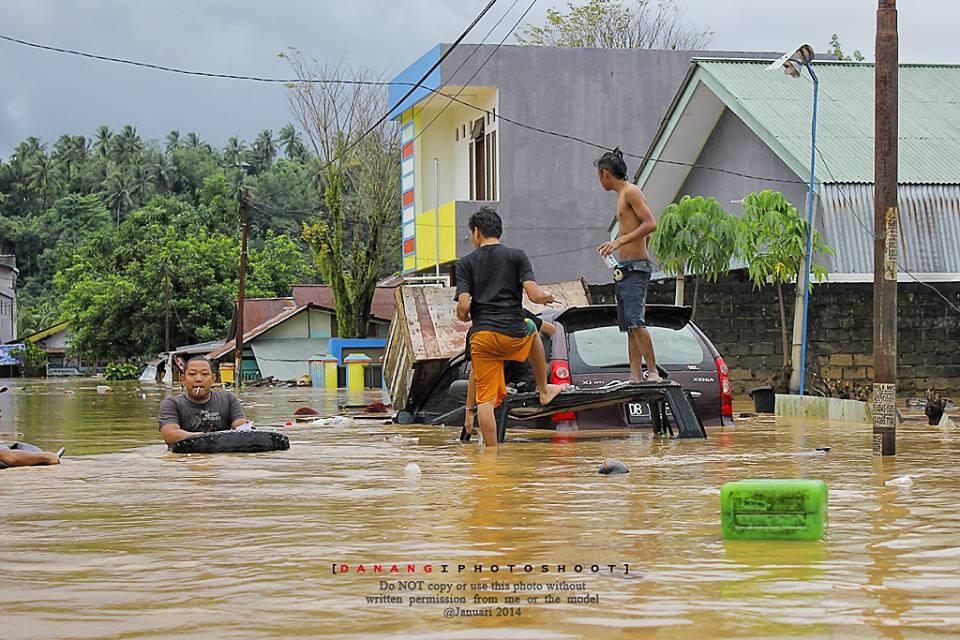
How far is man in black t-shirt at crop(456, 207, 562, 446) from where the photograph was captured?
10.5 m

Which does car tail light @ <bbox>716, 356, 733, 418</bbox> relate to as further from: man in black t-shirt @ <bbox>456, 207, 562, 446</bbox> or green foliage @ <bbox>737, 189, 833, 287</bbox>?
green foliage @ <bbox>737, 189, 833, 287</bbox>

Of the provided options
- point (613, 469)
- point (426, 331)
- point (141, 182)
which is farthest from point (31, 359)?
point (613, 469)

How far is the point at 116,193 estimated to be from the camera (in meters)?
112

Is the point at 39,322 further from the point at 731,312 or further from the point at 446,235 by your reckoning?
the point at 731,312

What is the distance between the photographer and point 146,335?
74562 millimetres

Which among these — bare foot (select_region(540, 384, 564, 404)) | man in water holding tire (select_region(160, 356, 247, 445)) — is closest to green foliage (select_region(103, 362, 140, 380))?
man in water holding tire (select_region(160, 356, 247, 445))

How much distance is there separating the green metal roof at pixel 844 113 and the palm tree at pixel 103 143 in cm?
10233

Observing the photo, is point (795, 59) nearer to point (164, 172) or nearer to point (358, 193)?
point (358, 193)

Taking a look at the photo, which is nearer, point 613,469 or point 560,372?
point 613,469

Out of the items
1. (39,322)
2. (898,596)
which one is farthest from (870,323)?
(39,322)

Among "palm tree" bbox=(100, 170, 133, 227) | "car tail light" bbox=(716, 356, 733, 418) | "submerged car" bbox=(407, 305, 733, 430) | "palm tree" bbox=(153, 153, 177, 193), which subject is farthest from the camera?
"palm tree" bbox=(153, 153, 177, 193)

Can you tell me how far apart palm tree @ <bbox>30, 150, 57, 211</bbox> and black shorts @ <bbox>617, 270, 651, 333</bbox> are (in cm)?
11026

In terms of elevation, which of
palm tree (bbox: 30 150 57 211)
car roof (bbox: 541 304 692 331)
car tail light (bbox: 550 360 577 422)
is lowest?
car tail light (bbox: 550 360 577 422)

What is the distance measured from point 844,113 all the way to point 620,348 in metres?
13.5
